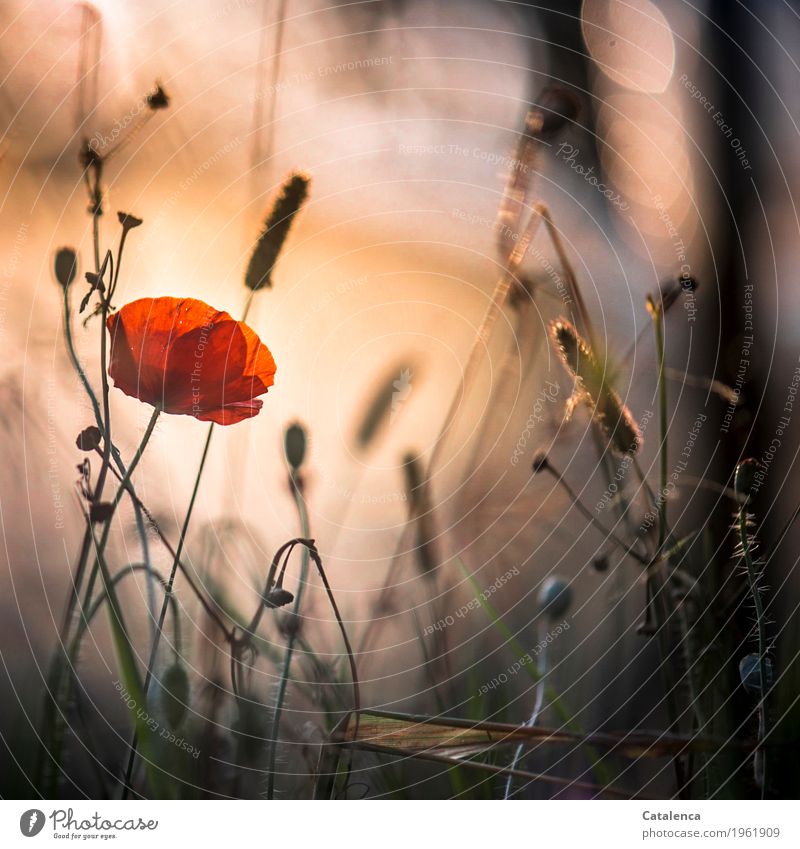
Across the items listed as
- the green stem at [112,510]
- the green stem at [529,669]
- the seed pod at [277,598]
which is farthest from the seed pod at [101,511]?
the green stem at [529,669]

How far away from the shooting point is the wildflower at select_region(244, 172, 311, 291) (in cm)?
42

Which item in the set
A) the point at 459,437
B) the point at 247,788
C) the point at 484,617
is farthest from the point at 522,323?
the point at 247,788

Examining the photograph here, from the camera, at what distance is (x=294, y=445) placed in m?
0.42

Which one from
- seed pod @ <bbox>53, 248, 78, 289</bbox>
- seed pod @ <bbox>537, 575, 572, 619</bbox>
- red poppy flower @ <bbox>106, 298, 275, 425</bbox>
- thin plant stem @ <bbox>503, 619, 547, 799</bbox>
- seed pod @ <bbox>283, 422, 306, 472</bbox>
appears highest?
seed pod @ <bbox>53, 248, 78, 289</bbox>

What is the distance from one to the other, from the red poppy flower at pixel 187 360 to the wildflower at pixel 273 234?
0.03m

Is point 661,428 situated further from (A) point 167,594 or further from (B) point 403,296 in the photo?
(A) point 167,594

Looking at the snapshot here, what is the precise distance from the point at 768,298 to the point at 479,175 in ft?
0.68

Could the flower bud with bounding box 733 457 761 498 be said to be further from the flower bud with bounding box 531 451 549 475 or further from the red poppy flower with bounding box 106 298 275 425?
the red poppy flower with bounding box 106 298 275 425

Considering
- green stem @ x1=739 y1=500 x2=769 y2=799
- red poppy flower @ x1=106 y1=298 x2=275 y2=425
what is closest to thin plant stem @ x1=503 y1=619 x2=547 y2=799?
green stem @ x1=739 y1=500 x2=769 y2=799

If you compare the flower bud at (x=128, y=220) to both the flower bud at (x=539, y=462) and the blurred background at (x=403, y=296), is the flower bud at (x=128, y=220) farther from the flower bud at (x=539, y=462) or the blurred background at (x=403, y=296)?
the flower bud at (x=539, y=462)

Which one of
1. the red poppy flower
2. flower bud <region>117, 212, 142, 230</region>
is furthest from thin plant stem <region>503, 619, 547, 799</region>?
flower bud <region>117, 212, 142, 230</region>

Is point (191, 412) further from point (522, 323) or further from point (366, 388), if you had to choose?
point (522, 323)

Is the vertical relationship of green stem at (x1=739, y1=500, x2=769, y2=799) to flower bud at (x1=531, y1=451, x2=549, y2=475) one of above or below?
below

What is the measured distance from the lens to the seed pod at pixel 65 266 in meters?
0.41
